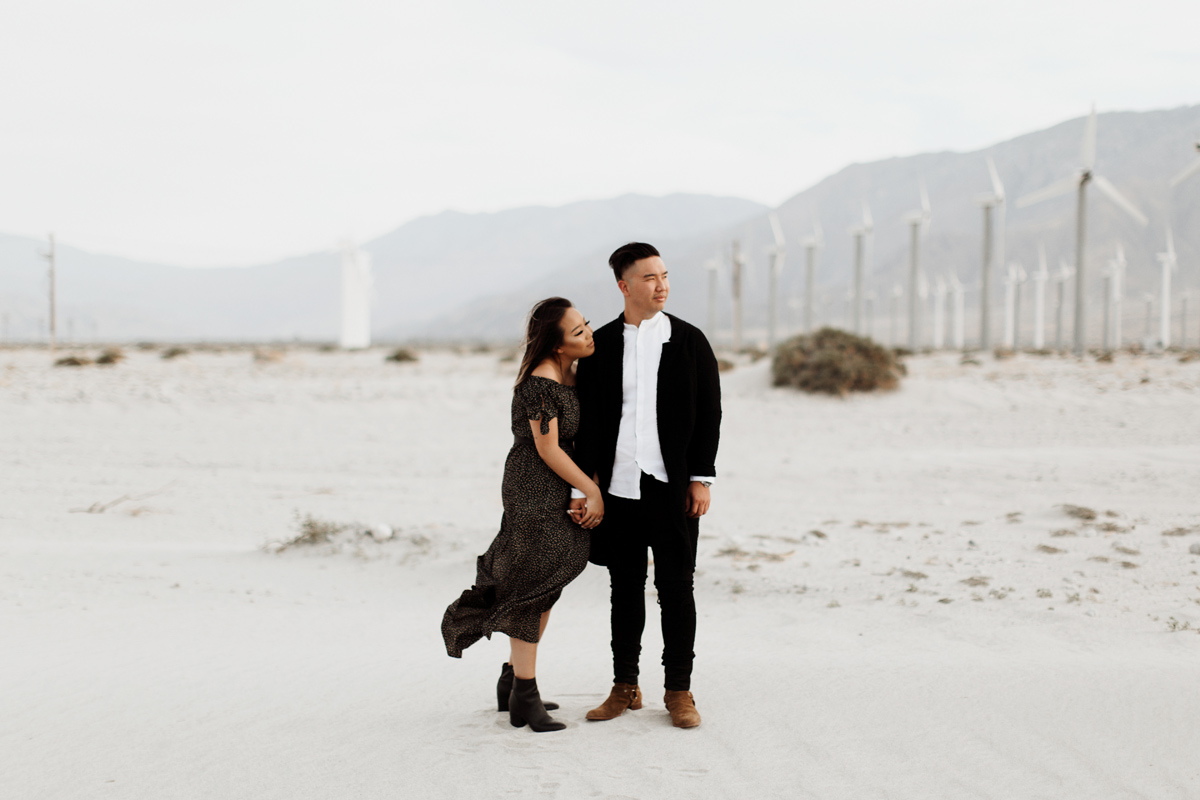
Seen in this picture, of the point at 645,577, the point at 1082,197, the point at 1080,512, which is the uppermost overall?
the point at 1082,197

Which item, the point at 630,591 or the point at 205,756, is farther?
the point at 630,591

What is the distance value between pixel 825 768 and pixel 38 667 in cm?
400

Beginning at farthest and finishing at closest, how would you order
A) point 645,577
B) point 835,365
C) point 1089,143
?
point 1089,143 → point 835,365 → point 645,577

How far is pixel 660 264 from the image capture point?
12.0 ft

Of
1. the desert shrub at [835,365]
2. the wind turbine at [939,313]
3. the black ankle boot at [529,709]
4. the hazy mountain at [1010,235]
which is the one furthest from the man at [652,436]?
the hazy mountain at [1010,235]

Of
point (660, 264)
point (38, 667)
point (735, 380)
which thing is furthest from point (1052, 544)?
point (735, 380)

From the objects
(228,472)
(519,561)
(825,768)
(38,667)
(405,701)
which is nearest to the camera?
(825,768)

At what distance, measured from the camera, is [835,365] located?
1920 cm

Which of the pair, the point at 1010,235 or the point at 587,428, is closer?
the point at 587,428

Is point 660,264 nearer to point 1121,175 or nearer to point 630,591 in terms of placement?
point 630,591

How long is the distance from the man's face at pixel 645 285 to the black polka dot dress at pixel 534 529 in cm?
45

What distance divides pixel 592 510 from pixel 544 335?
0.74 meters

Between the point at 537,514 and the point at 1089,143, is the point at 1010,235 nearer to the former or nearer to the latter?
the point at 1089,143

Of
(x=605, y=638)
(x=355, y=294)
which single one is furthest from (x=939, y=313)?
(x=605, y=638)
